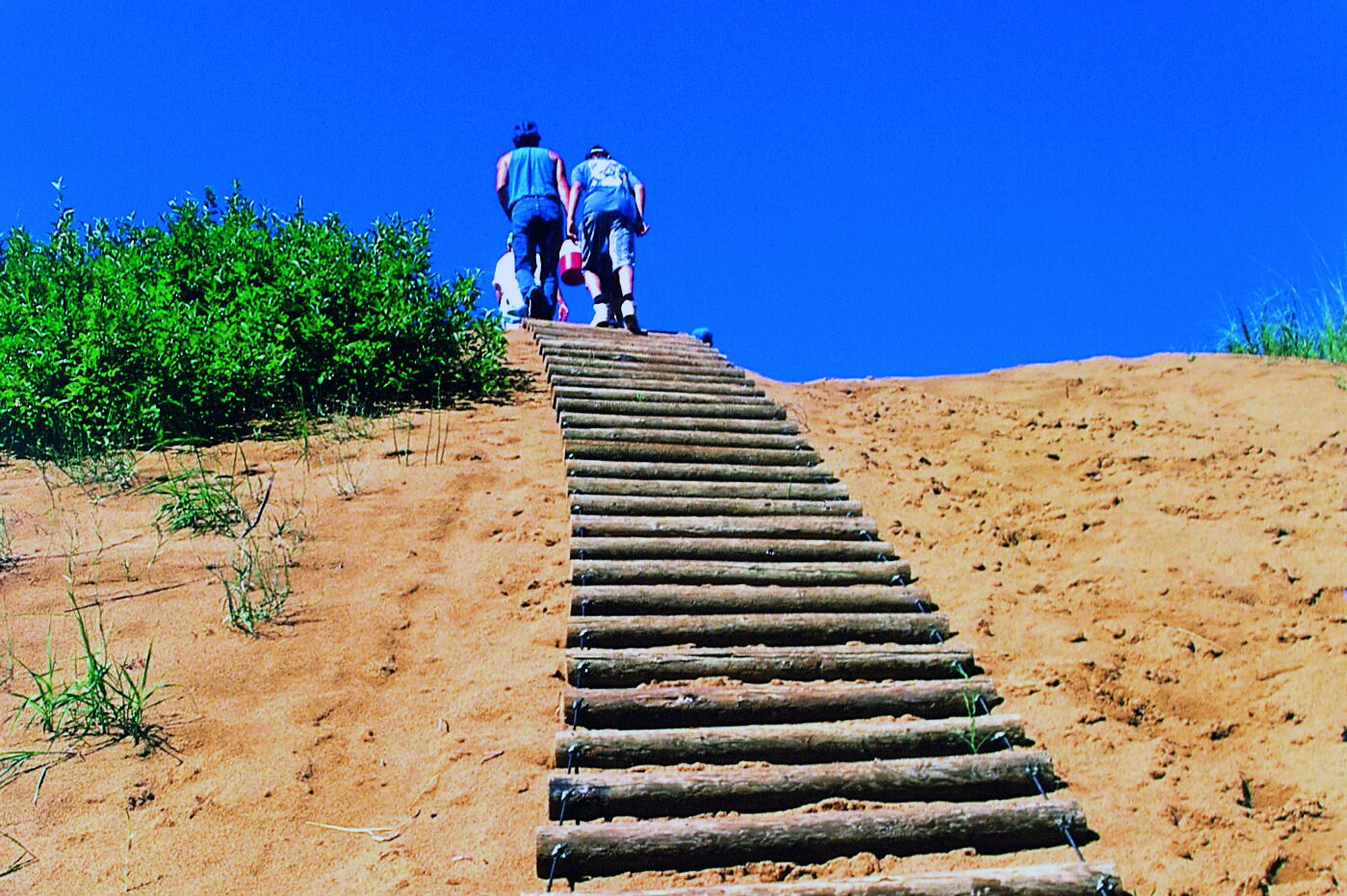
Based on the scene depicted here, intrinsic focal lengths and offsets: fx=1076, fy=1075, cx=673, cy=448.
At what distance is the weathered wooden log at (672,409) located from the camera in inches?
297

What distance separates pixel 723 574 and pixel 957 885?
7.07 feet

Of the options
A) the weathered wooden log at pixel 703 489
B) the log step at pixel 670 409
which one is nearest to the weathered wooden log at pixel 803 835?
the weathered wooden log at pixel 703 489

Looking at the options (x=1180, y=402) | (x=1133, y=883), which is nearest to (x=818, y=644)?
(x=1133, y=883)

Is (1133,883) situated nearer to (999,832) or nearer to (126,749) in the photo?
(999,832)

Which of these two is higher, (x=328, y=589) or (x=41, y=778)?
(x=328, y=589)

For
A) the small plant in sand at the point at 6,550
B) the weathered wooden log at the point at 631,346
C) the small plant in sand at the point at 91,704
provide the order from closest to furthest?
the small plant in sand at the point at 91,704 → the small plant in sand at the point at 6,550 → the weathered wooden log at the point at 631,346

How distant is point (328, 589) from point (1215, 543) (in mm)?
4578

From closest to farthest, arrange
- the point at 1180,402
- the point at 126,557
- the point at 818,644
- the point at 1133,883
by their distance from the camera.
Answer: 1. the point at 1133,883
2. the point at 818,644
3. the point at 126,557
4. the point at 1180,402

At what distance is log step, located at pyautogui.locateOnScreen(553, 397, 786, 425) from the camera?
755 centimetres

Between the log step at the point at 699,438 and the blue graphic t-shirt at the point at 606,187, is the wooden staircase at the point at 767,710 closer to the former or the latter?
the log step at the point at 699,438

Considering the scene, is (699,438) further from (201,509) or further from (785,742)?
(785,742)

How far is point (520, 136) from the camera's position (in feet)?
36.9

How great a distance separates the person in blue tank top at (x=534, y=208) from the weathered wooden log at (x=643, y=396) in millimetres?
3335

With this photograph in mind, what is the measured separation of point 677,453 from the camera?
6859mm
